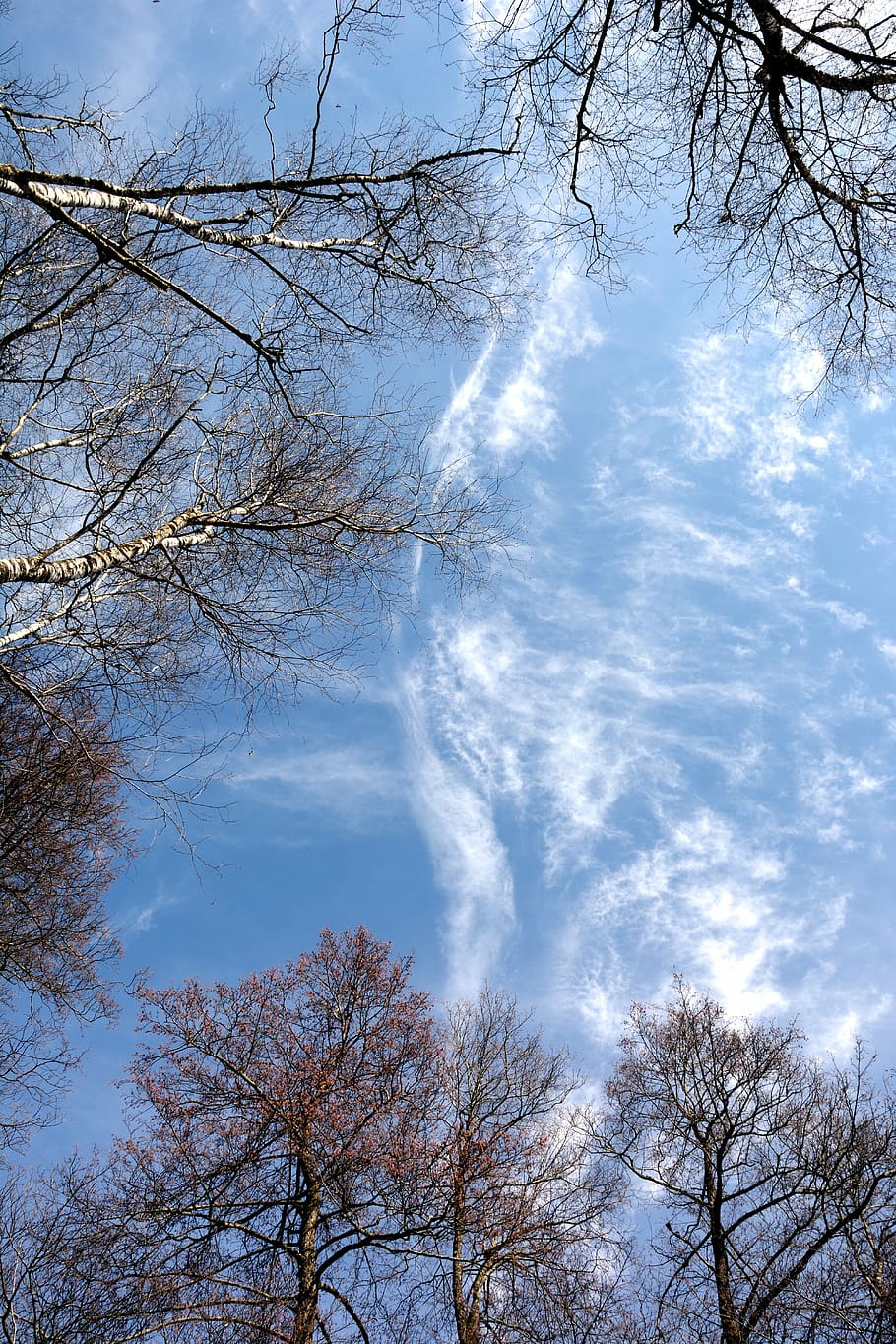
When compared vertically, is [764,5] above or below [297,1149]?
above

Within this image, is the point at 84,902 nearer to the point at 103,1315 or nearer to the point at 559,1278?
the point at 103,1315

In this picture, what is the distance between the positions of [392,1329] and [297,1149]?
2204mm

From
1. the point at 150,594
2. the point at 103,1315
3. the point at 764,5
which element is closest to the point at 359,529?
the point at 150,594

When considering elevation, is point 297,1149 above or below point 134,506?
below

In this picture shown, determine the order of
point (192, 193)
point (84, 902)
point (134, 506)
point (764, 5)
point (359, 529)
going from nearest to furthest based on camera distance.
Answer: point (764, 5) < point (192, 193) < point (134, 506) < point (359, 529) < point (84, 902)

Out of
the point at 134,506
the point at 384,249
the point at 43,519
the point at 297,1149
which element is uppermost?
the point at 384,249

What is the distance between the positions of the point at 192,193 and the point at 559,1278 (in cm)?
1157

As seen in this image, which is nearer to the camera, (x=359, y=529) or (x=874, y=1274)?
(x=359, y=529)

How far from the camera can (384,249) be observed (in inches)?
Result: 208

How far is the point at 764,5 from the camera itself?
3518mm

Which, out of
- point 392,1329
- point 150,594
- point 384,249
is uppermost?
point 384,249

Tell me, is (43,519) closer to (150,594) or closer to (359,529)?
(150,594)

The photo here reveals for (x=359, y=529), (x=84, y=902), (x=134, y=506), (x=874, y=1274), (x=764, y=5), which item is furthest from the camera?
(x=84, y=902)

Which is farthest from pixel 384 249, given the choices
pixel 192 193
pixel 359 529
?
pixel 359 529
